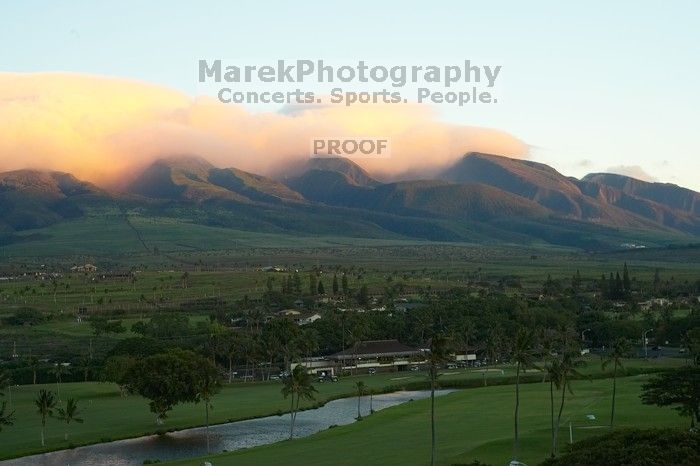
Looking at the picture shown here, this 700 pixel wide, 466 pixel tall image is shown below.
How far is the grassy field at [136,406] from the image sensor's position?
83.5m

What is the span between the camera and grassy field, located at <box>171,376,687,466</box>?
65812mm

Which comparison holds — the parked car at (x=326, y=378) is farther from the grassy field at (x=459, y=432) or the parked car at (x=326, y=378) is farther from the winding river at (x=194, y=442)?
the grassy field at (x=459, y=432)

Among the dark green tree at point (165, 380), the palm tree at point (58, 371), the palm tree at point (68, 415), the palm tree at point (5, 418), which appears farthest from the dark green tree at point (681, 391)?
the palm tree at point (58, 371)

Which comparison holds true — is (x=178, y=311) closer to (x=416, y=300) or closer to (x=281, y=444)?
(x=416, y=300)

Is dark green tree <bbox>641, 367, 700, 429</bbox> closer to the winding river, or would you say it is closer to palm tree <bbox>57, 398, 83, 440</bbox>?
the winding river

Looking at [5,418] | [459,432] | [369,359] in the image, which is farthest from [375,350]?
[5,418]

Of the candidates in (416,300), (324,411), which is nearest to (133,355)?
(324,411)

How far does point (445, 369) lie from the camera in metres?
130

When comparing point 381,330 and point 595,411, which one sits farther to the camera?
point 381,330

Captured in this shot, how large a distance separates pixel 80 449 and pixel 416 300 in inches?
4625

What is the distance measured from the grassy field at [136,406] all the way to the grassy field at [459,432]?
18.3ft

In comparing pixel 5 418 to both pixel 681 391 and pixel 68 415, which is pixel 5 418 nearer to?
pixel 68 415

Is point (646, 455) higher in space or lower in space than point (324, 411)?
higher

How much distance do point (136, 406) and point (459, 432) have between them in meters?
36.3
